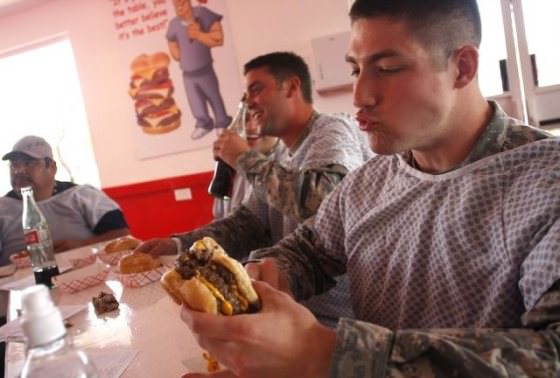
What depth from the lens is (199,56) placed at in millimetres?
3088

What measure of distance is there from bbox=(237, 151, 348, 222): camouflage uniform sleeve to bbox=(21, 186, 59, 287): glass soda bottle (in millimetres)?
720

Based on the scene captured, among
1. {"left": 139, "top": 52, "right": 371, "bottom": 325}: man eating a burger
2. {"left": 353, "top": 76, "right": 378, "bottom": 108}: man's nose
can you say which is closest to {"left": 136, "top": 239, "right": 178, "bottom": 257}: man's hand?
{"left": 139, "top": 52, "right": 371, "bottom": 325}: man eating a burger

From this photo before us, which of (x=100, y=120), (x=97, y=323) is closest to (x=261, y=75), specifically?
(x=97, y=323)

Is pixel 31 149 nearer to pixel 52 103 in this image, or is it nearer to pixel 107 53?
pixel 107 53

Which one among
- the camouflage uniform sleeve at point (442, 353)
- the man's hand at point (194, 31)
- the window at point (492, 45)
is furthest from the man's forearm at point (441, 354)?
the man's hand at point (194, 31)

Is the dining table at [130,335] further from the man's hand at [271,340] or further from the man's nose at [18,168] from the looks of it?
the man's nose at [18,168]

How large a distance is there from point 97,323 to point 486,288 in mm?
799

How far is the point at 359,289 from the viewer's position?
94 cm

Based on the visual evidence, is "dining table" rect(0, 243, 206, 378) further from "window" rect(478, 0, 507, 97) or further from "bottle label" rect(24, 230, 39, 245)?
"window" rect(478, 0, 507, 97)

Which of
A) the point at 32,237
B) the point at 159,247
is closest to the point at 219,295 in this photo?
the point at 159,247

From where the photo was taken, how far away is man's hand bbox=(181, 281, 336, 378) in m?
0.51

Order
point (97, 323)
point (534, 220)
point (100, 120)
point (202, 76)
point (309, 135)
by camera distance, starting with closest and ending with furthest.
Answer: point (534, 220) < point (97, 323) < point (309, 135) < point (202, 76) < point (100, 120)

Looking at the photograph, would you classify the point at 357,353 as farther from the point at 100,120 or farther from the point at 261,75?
the point at 100,120

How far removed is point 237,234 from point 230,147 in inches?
12.3
